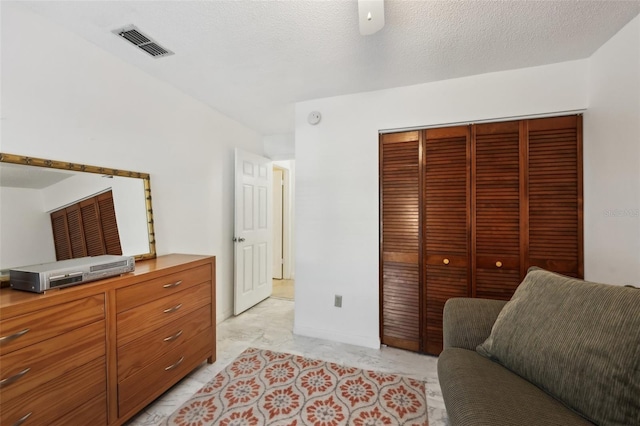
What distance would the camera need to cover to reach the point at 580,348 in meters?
0.99

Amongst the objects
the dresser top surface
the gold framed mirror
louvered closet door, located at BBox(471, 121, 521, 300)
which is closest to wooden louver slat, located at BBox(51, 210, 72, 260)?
the gold framed mirror

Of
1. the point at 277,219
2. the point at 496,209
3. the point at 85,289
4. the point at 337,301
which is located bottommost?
the point at 337,301

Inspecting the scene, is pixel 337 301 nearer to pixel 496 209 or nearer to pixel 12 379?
pixel 496 209

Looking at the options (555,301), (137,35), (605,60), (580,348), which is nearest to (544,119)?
(605,60)

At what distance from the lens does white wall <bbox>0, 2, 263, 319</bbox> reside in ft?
4.83

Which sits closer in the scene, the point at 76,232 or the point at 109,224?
the point at 76,232

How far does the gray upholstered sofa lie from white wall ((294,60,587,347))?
1203 mm

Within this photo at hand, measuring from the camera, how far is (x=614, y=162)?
1684 mm

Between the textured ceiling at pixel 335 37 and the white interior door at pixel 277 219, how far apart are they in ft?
8.17

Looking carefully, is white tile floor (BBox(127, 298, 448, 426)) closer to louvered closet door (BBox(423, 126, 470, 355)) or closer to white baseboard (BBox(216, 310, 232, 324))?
white baseboard (BBox(216, 310, 232, 324))

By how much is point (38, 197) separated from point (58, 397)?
105 cm

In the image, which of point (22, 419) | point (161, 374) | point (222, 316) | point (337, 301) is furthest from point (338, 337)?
point (22, 419)

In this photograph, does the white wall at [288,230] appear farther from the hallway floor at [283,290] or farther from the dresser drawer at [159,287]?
the dresser drawer at [159,287]

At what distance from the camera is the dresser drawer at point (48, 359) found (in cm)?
105
